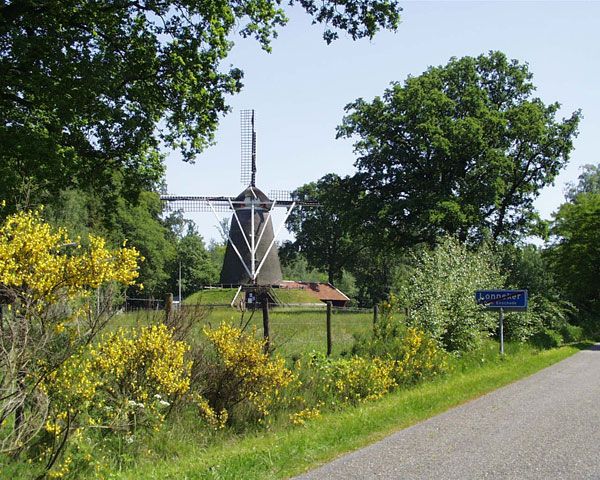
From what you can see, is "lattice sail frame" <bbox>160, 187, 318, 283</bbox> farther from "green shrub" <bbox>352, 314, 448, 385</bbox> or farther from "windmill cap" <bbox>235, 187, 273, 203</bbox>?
"green shrub" <bbox>352, 314, 448, 385</bbox>

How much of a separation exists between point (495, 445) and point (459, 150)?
2984cm

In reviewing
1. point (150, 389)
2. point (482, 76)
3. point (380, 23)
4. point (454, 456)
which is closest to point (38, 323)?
point (150, 389)

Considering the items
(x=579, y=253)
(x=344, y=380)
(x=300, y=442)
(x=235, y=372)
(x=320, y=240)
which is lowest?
(x=300, y=442)

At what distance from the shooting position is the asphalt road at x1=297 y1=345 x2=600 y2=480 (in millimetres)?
8266

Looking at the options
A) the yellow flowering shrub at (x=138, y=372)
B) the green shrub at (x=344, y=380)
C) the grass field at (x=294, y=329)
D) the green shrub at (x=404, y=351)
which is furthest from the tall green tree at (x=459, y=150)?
the yellow flowering shrub at (x=138, y=372)

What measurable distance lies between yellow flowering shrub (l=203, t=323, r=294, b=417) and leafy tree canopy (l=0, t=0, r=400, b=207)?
21.4 feet

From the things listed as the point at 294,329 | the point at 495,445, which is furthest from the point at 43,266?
the point at 294,329

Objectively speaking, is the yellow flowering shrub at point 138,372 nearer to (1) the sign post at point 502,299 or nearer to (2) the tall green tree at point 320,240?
(1) the sign post at point 502,299

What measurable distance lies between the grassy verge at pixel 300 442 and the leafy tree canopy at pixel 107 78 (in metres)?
8.01

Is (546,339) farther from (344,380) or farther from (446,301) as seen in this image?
(344,380)

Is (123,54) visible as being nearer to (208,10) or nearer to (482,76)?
(208,10)

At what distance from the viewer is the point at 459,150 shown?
38.0m

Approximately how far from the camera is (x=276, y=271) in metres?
64.7

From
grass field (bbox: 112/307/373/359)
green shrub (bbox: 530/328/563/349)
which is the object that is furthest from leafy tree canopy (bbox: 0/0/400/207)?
green shrub (bbox: 530/328/563/349)
